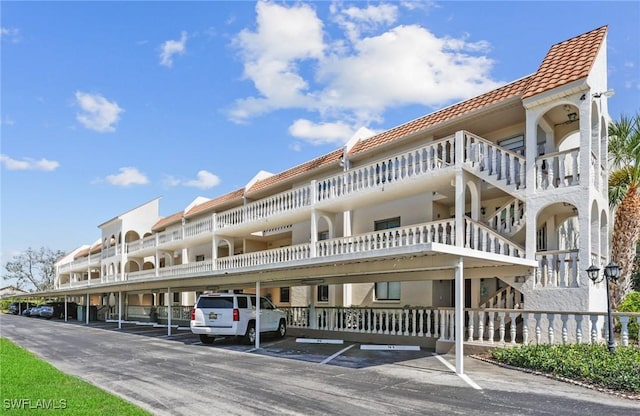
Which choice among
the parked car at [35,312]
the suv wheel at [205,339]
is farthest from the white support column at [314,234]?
the parked car at [35,312]

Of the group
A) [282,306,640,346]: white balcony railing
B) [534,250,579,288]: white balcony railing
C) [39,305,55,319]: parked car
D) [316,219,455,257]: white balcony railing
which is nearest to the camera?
[282,306,640,346]: white balcony railing

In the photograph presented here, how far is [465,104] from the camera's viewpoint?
15617mm

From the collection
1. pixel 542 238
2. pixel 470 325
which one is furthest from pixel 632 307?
pixel 470 325

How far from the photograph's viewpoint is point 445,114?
53.2ft

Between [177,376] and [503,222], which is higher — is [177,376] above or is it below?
below

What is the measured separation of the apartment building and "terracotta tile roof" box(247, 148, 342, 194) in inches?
5.2

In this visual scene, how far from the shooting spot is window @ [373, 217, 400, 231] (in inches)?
737

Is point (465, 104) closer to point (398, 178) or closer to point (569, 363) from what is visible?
point (398, 178)

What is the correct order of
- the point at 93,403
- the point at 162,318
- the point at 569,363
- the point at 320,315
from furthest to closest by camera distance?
the point at 162,318 < the point at 320,315 < the point at 569,363 < the point at 93,403

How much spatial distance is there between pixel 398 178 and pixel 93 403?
1077 cm

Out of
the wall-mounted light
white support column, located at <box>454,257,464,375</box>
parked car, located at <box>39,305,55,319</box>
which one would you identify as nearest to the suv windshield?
white support column, located at <box>454,257,464,375</box>

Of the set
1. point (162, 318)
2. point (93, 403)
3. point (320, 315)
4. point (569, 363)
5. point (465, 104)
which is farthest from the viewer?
point (162, 318)

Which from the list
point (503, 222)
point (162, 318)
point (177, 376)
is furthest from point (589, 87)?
point (162, 318)

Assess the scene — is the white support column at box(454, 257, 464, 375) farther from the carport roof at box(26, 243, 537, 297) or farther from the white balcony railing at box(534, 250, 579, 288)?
the white balcony railing at box(534, 250, 579, 288)
